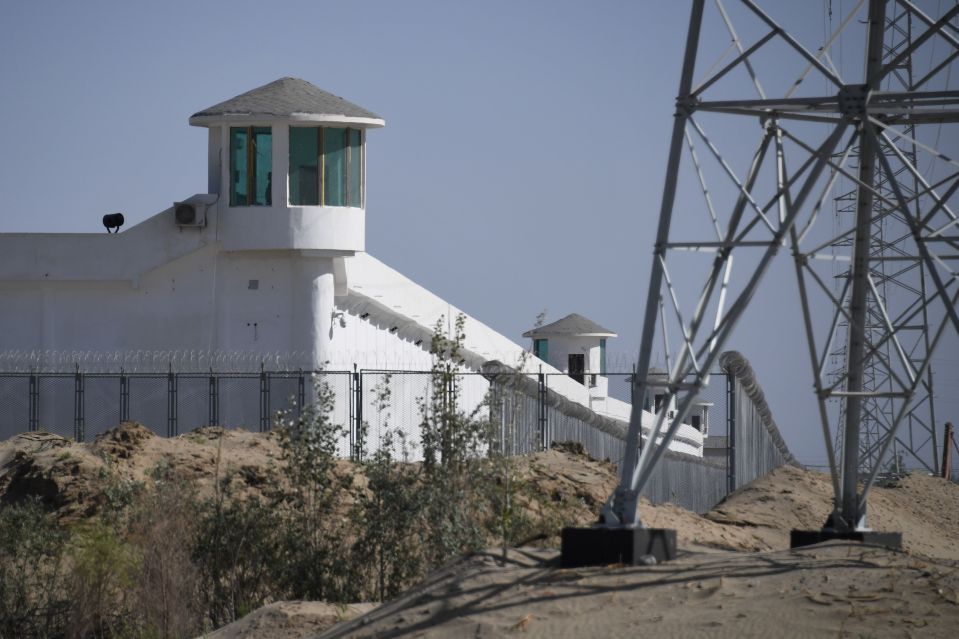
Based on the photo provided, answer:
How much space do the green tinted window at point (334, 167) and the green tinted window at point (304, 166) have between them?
21cm

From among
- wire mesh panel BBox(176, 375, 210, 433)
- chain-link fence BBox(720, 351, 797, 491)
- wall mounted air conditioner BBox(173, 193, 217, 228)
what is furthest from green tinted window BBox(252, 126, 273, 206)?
chain-link fence BBox(720, 351, 797, 491)

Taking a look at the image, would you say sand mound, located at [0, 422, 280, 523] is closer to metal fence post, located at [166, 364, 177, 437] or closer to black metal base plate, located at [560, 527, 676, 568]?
black metal base plate, located at [560, 527, 676, 568]

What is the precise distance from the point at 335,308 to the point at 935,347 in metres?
25.9

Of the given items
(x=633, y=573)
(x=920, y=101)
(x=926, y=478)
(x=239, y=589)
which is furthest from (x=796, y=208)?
(x=926, y=478)

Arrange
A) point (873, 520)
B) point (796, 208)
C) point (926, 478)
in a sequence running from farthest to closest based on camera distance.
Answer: point (926, 478), point (873, 520), point (796, 208)

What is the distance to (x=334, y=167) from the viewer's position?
120 feet

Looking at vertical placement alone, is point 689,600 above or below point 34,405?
below

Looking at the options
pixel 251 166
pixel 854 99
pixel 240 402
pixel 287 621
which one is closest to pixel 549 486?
pixel 287 621

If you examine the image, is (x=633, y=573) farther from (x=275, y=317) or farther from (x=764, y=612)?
(x=275, y=317)

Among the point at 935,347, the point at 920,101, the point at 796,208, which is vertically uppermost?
the point at 920,101

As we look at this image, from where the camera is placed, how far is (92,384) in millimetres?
35906

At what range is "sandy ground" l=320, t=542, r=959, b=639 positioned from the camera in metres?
9.99

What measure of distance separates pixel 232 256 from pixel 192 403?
404cm

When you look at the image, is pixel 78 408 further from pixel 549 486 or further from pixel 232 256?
pixel 549 486
